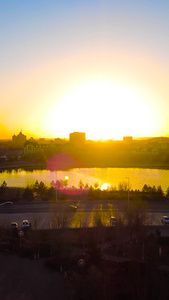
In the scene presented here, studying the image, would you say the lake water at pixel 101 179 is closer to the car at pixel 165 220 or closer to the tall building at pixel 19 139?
the car at pixel 165 220

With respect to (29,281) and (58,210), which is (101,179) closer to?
(58,210)

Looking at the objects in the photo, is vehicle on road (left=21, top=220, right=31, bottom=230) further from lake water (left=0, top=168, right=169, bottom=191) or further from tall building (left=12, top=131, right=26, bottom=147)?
tall building (left=12, top=131, right=26, bottom=147)

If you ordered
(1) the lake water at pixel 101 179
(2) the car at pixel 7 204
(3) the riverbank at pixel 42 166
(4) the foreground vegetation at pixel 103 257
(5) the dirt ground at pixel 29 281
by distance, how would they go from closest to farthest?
(4) the foreground vegetation at pixel 103 257 → (5) the dirt ground at pixel 29 281 → (2) the car at pixel 7 204 → (1) the lake water at pixel 101 179 → (3) the riverbank at pixel 42 166

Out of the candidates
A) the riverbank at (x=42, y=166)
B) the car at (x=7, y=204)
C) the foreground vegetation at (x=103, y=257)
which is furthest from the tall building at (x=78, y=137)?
the foreground vegetation at (x=103, y=257)

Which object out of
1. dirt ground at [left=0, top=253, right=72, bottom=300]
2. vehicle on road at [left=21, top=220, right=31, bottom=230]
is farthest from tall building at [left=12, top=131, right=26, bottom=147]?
dirt ground at [left=0, top=253, right=72, bottom=300]

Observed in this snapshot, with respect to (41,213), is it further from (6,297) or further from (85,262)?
(6,297)

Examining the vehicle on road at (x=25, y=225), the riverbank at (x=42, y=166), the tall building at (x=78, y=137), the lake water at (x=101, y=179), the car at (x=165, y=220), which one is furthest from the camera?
the tall building at (x=78, y=137)
